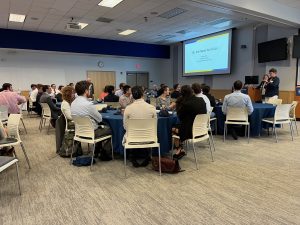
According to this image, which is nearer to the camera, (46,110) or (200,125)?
(200,125)

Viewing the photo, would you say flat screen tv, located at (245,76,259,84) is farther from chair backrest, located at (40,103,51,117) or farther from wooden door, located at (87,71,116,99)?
wooden door, located at (87,71,116,99)

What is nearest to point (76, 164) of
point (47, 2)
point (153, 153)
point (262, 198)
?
point (153, 153)

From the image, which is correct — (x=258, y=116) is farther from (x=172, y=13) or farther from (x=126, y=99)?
(x=172, y=13)

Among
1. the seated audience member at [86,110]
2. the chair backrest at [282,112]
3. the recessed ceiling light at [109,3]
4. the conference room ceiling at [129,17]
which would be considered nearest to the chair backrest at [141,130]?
the seated audience member at [86,110]

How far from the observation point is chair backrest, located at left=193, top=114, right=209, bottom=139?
3490 millimetres

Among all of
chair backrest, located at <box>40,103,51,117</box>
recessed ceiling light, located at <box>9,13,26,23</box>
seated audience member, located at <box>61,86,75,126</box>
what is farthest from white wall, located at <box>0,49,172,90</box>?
seated audience member, located at <box>61,86,75,126</box>

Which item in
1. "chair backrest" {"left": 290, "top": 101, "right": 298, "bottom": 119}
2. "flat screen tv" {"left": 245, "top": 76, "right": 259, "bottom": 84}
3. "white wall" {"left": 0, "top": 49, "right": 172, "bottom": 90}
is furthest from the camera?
→ "white wall" {"left": 0, "top": 49, "right": 172, "bottom": 90}

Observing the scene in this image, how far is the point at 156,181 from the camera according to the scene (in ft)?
10.2

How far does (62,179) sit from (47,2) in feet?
17.4

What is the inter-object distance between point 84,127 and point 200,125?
1.76m

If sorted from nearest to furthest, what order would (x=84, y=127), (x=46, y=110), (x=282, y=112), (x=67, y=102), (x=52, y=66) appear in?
(x=84, y=127), (x=67, y=102), (x=282, y=112), (x=46, y=110), (x=52, y=66)

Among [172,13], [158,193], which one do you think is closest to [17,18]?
[172,13]

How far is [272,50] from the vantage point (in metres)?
8.05

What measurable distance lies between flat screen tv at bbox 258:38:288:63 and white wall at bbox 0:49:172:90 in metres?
6.04
